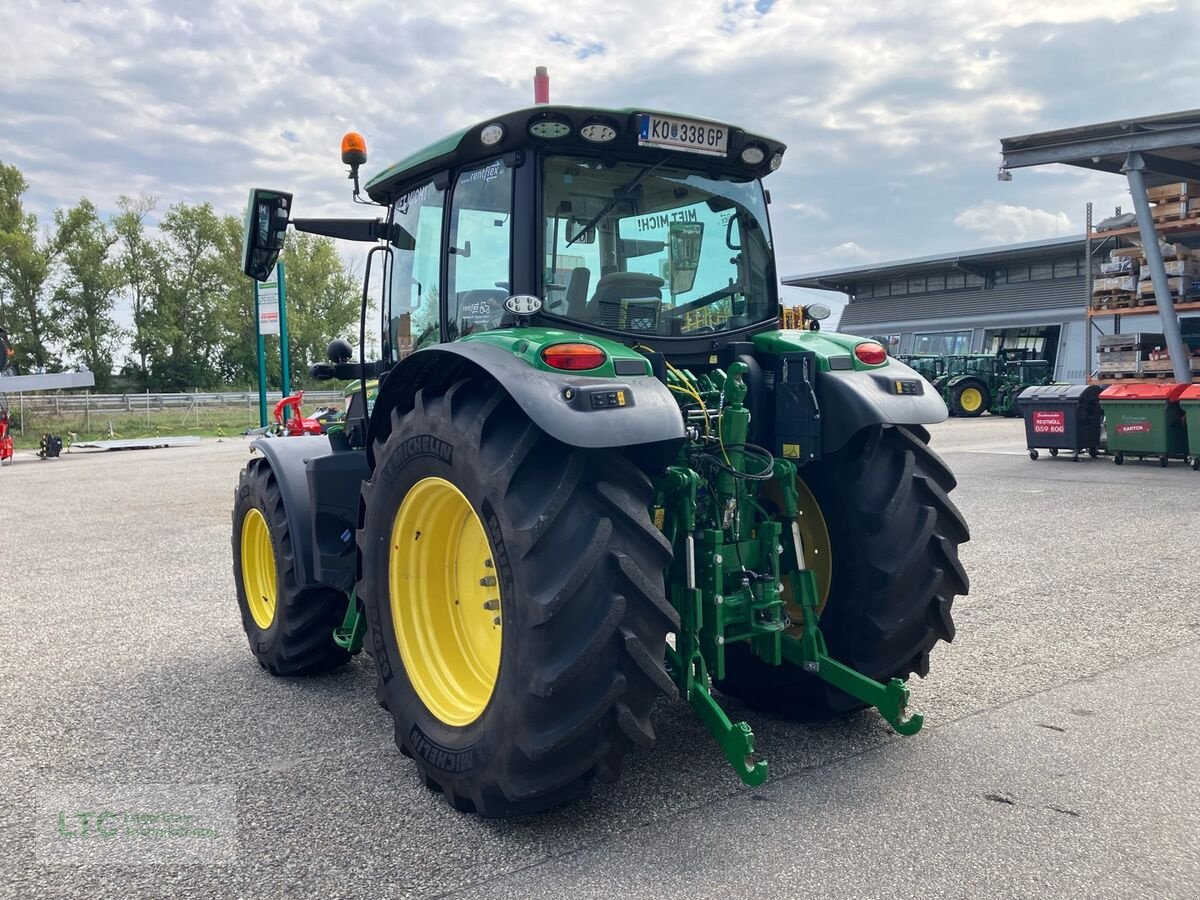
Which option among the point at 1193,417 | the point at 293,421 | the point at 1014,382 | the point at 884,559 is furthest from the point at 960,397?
the point at 884,559

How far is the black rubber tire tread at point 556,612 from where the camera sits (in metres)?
2.89

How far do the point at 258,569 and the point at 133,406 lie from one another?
35.1 meters

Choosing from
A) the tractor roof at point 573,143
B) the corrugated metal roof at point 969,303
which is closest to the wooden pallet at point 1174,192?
the tractor roof at point 573,143

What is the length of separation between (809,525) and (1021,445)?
14.8m

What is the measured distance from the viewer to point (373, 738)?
398 cm

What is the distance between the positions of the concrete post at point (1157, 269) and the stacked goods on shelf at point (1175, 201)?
0.54 metres

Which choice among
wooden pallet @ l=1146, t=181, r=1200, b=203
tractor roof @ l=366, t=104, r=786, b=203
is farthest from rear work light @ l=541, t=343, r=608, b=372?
wooden pallet @ l=1146, t=181, r=1200, b=203

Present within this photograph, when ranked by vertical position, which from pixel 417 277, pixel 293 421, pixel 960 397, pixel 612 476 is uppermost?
pixel 417 277

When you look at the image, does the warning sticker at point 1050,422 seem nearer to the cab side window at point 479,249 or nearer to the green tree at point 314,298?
the cab side window at point 479,249

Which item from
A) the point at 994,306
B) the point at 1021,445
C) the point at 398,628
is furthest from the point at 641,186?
the point at 994,306

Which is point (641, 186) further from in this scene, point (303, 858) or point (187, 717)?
point (187, 717)

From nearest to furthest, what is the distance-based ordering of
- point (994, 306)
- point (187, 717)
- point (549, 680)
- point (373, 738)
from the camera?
point (549, 680) → point (373, 738) → point (187, 717) → point (994, 306)

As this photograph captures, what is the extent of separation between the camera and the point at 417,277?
4.33 m

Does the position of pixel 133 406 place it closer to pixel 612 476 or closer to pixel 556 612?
pixel 612 476
